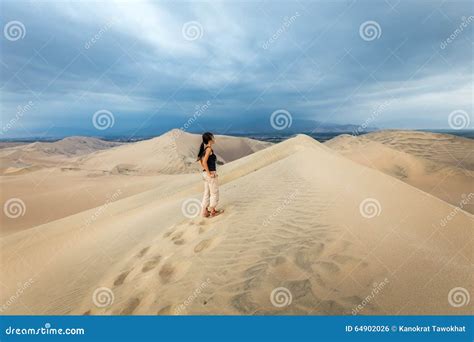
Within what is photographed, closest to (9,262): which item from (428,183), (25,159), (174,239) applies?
(174,239)

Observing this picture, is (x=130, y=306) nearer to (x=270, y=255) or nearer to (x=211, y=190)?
(x=270, y=255)

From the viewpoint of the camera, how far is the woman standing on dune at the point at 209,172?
5.82 meters

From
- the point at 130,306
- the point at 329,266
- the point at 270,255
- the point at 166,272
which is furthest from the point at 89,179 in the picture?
the point at 329,266

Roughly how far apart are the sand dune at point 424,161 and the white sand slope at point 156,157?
39.8ft

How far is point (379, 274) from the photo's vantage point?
3.91m

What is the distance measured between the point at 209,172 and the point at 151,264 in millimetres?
1938

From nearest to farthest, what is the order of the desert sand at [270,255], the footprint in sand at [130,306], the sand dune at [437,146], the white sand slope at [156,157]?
the desert sand at [270,255] → the footprint in sand at [130,306] → the sand dune at [437,146] → the white sand slope at [156,157]

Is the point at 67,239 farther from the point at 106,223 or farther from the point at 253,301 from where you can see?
the point at 253,301

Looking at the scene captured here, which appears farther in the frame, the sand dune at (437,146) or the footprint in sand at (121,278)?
the sand dune at (437,146)

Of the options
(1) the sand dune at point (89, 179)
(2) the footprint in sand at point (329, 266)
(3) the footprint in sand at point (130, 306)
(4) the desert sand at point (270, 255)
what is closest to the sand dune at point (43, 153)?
(1) the sand dune at point (89, 179)

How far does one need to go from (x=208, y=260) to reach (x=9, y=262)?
6471 millimetres

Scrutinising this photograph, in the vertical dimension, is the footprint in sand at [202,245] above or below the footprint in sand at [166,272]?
above

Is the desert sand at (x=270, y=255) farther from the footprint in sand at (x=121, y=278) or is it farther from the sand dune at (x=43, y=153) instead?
the sand dune at (x=43, y=153)

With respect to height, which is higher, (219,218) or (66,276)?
(219,218)
